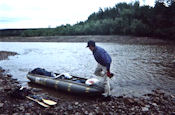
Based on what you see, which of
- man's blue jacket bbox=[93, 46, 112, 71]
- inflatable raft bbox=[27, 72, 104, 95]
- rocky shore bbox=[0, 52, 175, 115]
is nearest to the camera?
rocky shore bbox=[0, 52, 175, 115]

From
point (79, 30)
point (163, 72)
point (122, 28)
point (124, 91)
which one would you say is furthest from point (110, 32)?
point (124, 91)

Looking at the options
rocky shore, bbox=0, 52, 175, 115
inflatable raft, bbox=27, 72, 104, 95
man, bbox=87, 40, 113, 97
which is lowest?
rocky shore, bbox=0, 52, 175, 115

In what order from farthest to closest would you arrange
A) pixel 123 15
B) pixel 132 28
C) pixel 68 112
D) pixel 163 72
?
1. pixel 123 15
2. pixel 132 28
3. pixel 163 72
4. pixel 68 112

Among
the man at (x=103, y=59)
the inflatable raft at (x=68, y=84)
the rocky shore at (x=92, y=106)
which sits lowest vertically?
the rocky shore at (x=92, y=106)

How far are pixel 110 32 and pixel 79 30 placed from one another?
13.6m

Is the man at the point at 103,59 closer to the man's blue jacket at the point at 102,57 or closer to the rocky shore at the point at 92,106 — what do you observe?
the man's blue jacket at the point at 102,57

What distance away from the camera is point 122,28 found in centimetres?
4553

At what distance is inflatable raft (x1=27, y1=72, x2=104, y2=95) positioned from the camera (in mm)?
6816

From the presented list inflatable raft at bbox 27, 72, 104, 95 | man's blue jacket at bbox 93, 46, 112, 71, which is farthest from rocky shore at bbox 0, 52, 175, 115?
man's blue jacket at bbox 93, 46, 112, 71

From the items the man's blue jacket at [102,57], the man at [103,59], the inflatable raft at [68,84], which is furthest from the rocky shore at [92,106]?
the man's blue jacket at [102,57]

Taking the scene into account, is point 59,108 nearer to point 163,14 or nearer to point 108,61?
point 108,61

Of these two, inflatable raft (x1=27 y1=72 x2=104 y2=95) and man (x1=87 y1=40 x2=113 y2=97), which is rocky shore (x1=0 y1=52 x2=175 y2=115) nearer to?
inflatable raft (x1=27 y1=72 x2=104 y2=95)

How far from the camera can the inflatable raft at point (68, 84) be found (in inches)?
268

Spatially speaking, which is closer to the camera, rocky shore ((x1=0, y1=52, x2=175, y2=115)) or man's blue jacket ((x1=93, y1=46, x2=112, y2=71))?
rocky shore ((x1=0, y1=52, x2=175, y2=115))
